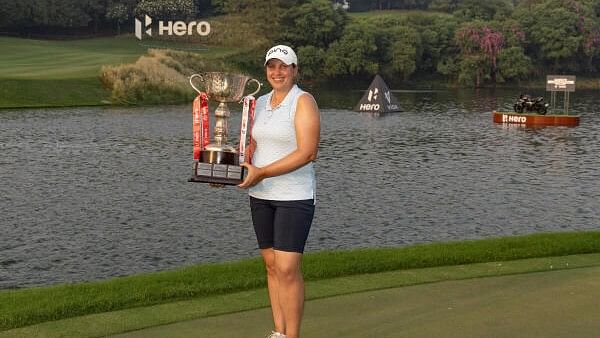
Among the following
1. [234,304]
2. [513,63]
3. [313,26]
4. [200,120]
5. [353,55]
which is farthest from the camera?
[513,63]

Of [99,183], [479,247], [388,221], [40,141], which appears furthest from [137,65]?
[479,247]

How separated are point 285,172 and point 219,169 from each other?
75 cm

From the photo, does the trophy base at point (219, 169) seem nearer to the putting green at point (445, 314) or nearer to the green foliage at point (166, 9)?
the putting green at point (445, 314)

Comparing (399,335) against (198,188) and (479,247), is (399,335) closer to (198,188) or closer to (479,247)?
(479,247)

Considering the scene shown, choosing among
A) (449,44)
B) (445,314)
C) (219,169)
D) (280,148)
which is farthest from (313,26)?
(280,148)

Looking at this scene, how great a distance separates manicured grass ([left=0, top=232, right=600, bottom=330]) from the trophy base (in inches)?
97.2

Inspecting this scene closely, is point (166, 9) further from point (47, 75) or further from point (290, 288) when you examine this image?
point (290, 288)

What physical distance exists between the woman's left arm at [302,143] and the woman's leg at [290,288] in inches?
27.2

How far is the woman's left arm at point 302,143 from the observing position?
6676 mm

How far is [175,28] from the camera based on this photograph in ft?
437

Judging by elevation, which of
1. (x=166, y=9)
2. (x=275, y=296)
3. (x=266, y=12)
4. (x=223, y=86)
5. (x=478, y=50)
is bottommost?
(x=275, y=296)

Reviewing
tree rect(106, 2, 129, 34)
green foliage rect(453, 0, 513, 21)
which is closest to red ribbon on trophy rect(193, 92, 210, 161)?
tree rect(106, 2, 129, 34)

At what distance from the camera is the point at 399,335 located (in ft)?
24.8

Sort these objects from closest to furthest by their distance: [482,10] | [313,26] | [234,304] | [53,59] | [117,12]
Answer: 1. [234,304]
2. [53,59]
3. [313,26]
4. [117,12]
5. [482,10]
